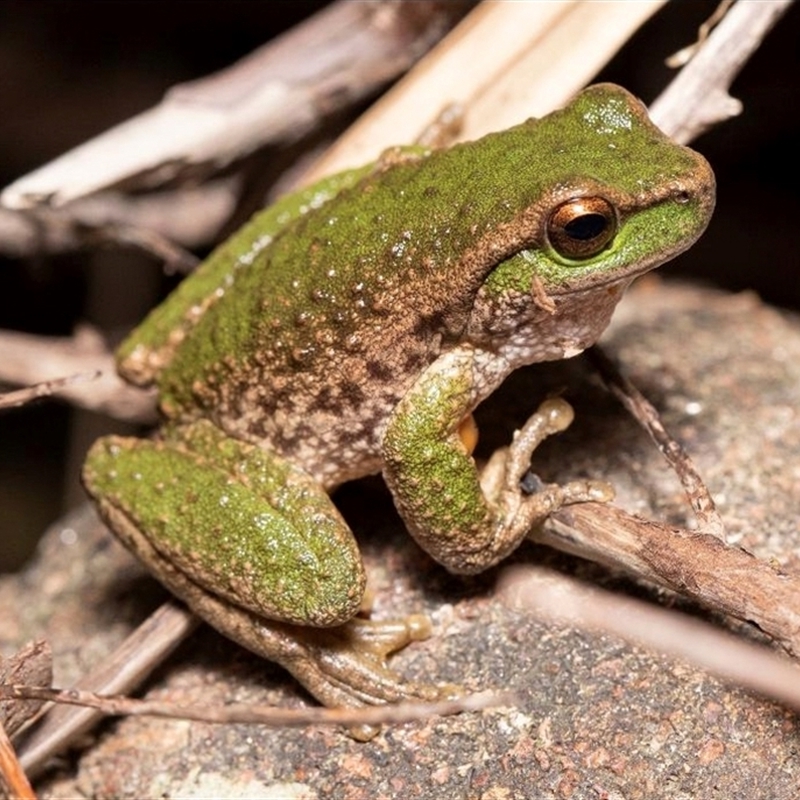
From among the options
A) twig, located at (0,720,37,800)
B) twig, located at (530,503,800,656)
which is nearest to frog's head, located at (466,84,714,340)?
twig, located at (530,503,800,656)

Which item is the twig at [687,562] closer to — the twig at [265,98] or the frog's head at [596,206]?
the frog's head at [596,206]

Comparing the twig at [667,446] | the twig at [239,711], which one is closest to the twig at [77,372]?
the twig at [239,711]

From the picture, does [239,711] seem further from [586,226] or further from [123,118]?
[123,118]

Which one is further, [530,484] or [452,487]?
[530,484]

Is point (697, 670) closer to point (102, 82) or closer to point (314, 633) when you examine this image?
point (314, 633)

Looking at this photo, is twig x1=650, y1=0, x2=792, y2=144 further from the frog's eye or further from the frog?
the frog's eye

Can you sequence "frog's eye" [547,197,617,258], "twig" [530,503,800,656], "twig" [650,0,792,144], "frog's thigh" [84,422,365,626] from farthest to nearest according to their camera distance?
1. "twig" [650,0,792,144]
2. "frog's thigh" [84,422,365,626]
3. "frog's eye" [547,197,617,258]
4. "twig" [530,503,800,656]

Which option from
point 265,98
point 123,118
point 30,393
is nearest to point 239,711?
point 30,393
